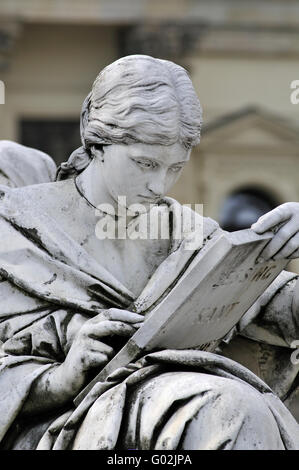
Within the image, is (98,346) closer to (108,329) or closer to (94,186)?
(108,329)

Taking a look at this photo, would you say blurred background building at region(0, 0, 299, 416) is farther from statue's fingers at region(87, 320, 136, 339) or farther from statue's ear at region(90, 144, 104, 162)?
statue's fingers at region(87, 320, 136, 339)

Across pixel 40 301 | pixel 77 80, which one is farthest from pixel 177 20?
pixel 40 301

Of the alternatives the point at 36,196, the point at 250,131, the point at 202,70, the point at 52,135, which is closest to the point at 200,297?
the point at 36,196

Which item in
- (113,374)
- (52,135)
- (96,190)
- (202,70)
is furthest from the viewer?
(202,70)

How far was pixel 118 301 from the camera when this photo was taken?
4.88 meters

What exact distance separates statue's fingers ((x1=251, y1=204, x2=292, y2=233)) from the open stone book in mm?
15

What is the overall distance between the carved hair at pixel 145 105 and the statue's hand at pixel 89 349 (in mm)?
414

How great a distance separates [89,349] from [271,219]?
1.58 ft

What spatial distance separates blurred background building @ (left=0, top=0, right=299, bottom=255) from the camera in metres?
26.9

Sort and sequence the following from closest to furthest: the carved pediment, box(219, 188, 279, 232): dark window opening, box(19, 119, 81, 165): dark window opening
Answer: box(19, 119, 81, 165): dark window opening < box(219, 188, 279, 232): dark window opening < the carved pediment

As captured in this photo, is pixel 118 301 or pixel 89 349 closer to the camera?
pixel 89 349

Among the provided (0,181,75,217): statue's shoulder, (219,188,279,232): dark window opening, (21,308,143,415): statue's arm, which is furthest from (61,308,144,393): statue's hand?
(219,188,279,232): dark window opening
